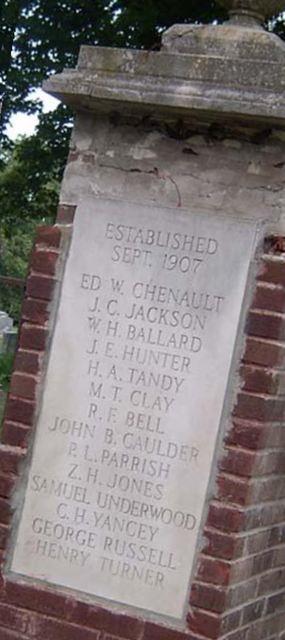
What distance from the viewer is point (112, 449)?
488cm

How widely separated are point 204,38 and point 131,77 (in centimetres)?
32

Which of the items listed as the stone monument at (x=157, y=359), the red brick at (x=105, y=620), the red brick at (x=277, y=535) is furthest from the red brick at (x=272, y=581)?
the red brick at (x=105, y=620)

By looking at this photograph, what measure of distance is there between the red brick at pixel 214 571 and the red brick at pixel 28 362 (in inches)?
38.7

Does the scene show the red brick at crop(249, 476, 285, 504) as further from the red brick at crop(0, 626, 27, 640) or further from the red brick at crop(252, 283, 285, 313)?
the red brick at crop(0, 626, 27, 640)

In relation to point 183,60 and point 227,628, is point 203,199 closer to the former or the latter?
point 183,60

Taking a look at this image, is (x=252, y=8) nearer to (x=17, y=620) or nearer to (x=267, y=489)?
(x=267, y=489)

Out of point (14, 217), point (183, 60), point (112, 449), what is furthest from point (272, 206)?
point (14, 217)

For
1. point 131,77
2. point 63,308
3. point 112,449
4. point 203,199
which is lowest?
point 112,449

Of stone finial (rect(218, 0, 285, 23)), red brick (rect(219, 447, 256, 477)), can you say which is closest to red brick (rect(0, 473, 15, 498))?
red brick (rect(219, 447, 256, 477))

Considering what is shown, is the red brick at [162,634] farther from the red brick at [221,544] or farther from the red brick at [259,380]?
the red brick at [259,380]

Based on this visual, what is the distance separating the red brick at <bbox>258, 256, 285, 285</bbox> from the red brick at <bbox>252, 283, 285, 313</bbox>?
0.07 ft

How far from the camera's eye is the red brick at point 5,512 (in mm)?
5020

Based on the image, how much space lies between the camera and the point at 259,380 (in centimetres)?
471

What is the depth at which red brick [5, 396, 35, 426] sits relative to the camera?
5004 millimetres
